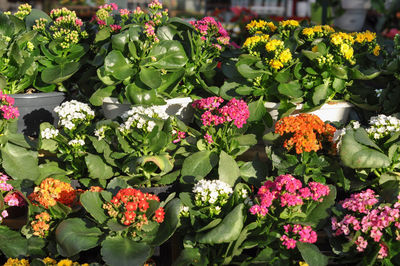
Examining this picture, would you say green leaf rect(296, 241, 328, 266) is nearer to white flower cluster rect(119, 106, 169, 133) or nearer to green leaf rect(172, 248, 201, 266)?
green leaf rect(172, 248, 201, 266)

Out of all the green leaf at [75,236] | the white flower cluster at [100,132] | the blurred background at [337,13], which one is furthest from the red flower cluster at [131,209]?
the blurred background at [337,13]

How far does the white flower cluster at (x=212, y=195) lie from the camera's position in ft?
5.15

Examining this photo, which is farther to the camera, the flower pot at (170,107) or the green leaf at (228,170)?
the flower pot at (170,107)

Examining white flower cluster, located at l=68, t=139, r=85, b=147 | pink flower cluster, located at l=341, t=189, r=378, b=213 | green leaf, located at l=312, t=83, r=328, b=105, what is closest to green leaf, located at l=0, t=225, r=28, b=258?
white flower cluster, located at l=68, t=139, r=85, b=147

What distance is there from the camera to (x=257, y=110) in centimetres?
211

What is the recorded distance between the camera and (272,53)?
2.13m

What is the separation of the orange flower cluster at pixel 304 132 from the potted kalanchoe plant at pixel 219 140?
19cm

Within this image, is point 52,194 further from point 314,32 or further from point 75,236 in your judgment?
point 314,32

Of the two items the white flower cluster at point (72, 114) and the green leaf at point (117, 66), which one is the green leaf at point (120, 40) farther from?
the white flower cluster at point (72, 114)

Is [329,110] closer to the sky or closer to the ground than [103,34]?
closer to the ground

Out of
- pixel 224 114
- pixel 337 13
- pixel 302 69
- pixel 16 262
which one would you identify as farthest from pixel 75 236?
pixel 337 13

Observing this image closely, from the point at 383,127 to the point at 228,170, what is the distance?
644 mm

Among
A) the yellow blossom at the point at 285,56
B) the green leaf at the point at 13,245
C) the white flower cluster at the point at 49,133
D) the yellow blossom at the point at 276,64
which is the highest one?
the yellow blossom at the point at 285,56

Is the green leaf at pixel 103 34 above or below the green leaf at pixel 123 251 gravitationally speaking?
above
